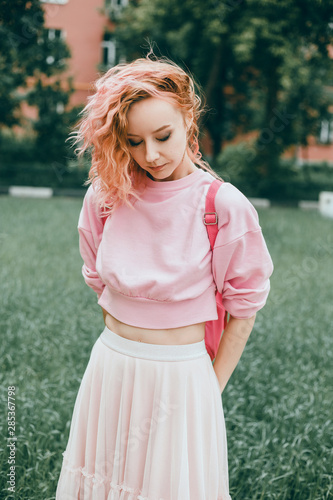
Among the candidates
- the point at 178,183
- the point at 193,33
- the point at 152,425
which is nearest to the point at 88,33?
the point at 193,33

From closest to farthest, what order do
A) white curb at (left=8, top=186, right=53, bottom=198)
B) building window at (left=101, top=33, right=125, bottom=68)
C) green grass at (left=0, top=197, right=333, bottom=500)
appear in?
1. green grass at (left=0, top=197, right=333, bottom=500)
2. white curb at (left=8, top=186, right=53, bottom=198)
3. building window at (left=101, top=33, right=125, bottom=68)

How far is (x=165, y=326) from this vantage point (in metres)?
1.58

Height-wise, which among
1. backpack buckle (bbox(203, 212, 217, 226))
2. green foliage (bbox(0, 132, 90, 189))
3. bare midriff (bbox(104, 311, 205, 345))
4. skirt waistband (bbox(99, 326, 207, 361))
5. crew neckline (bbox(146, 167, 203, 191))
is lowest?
green foliage (bbox(0, 132, 90, 189))

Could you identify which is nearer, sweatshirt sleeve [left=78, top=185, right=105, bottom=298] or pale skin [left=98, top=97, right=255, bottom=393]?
pale skin [left=98, top=97, right=255, bottom=393]

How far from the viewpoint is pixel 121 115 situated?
4.85 feet

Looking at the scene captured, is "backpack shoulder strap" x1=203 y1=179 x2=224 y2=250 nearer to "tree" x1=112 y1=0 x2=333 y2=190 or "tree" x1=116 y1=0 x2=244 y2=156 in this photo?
"tree" x1=112 y1=0 x2=333 y2=190

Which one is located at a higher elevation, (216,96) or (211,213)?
(211,213)

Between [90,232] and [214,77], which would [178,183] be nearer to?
[90,232]

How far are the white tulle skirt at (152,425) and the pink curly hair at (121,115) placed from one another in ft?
1.39

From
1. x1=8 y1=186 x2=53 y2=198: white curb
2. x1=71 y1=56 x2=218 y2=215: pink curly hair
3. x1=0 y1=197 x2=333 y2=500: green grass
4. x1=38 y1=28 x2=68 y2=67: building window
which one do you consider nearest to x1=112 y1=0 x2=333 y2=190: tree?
x1=38 y1=28 x2=68 y2=67: building window

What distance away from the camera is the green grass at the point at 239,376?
2.66 meters

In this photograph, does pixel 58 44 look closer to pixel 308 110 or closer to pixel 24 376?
pixel 308 110

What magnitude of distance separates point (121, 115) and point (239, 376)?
2.63 meters

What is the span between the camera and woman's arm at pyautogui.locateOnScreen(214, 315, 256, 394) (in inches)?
65.7
